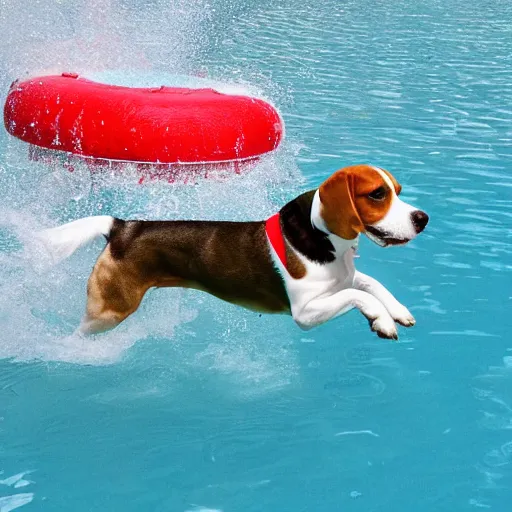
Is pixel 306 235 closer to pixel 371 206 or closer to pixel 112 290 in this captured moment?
pixel 371 206

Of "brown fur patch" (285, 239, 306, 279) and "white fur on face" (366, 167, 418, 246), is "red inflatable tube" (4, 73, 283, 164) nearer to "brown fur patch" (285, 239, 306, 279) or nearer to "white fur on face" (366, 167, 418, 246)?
"brown fur patch" (285, 239, 306, 279)

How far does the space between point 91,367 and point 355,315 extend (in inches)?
52.3

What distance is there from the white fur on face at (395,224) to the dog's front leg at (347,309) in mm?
216

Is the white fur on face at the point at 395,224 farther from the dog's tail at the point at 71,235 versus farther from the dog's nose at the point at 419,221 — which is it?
the dog's tail at the point at 71,235

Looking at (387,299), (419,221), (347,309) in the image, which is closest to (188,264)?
(347,309)

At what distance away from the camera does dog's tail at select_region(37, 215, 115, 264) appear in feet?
11.2

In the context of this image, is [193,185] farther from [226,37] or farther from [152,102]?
[226,37]

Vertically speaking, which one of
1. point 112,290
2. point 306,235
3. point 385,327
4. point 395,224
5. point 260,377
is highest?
point 395,224

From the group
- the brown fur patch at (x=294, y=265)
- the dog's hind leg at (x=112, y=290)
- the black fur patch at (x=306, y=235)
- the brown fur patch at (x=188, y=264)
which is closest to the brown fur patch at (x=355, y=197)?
the black fur patch at (x=306, y=235)

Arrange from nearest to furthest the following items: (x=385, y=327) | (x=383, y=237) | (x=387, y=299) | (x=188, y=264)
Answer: (x=385, y=327), (x=383, y=237), (x=387, y=299), (x=188, y=264)

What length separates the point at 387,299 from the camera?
125 inches

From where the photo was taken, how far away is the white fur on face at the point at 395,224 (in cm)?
294

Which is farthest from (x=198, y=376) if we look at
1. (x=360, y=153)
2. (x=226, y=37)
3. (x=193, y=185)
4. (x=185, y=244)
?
(x=226, y=37)

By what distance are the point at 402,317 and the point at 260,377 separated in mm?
980
